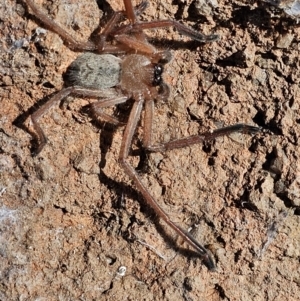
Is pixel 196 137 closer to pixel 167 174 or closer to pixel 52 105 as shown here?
pixel 167 174

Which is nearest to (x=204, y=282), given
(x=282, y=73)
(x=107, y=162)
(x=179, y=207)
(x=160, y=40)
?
(x=179, y=207)

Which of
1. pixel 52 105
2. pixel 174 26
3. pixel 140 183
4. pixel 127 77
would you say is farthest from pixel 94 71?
pixel 140 183

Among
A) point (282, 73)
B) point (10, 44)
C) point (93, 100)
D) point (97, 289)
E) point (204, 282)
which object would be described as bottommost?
point (97, 289)

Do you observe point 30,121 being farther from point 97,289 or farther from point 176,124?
point 97,289

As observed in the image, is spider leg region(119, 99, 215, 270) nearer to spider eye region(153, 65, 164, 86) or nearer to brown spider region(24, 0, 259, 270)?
brown spider region(24, 0, 259, 270)

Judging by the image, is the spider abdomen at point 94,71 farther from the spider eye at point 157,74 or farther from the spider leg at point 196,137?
the spider leg at point 196,137

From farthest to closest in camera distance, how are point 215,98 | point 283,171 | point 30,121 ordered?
1. point 30,121
2. point 215,98
3. point 283,171

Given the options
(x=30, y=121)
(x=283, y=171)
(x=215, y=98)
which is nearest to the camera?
(x=283, y=171)
